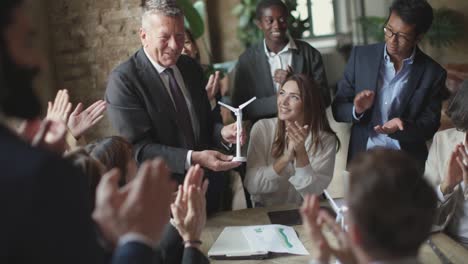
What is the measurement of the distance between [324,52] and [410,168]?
6.33 m

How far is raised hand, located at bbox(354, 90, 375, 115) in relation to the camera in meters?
3.05

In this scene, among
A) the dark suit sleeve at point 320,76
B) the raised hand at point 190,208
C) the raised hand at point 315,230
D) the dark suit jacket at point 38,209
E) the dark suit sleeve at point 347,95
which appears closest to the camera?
the dark suit jacket at point 38,209

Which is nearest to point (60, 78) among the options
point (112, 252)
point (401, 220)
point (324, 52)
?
point (112, 252)

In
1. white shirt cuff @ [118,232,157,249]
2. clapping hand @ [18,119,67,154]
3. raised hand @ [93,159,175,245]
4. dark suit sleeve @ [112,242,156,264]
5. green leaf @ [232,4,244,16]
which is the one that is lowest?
dark suit sleeve @ [112,242,156,264]

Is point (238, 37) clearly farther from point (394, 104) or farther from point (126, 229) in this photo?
point (126, 229)

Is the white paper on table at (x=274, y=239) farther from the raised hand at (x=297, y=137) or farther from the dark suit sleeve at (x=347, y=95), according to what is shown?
the dark suit sleeve at (x=347, y=95)

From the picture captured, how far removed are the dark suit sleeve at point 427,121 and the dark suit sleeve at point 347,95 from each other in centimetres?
30

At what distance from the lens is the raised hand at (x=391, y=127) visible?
2.97 m

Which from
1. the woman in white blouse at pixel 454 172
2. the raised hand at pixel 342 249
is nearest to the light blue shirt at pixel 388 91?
the woman in white blouse at pixel 454 172

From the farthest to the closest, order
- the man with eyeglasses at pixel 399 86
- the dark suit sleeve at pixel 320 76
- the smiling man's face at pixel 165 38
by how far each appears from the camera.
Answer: the dark suit sleeve at pixel 320 76 → the man with eyeglasses at pixel 399 86 → the smiling man's face at pixel 165 38

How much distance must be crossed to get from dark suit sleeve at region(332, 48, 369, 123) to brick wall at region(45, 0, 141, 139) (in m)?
1.36

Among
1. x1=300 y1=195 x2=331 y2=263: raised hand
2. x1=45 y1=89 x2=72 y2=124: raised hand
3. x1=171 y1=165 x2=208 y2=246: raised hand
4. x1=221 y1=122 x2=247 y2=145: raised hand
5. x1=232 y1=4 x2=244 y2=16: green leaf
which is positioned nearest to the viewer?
x1=300 y1=195 x2=331 y2=263: raised hand

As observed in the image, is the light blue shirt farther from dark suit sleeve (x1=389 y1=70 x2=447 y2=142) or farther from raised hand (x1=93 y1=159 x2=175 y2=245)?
raised hand (x1=93 y1=159 x2=175 y2=245)

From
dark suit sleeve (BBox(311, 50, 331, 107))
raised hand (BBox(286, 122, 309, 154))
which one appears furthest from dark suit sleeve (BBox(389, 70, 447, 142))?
dark suit sleeve (BBox(311, 50, 331, 107))
